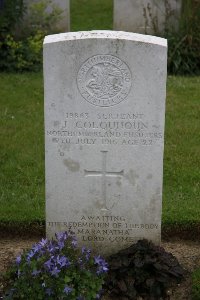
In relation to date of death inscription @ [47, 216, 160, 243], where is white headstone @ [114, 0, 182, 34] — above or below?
Result: above

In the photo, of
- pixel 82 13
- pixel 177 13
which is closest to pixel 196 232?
pixel 177 13

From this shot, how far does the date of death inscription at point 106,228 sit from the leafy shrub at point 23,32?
16.3 ft

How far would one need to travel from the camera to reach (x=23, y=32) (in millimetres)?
10094

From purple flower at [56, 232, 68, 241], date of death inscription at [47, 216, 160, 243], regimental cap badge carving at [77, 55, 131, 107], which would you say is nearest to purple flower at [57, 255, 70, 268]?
purple flower at [56, 232, 68, 241]

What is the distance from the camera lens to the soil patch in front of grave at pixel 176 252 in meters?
4.43

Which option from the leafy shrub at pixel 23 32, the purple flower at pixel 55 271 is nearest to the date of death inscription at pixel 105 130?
the purple flower at pixel 55 271

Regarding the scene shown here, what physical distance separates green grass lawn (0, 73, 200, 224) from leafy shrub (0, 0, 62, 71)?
33cm

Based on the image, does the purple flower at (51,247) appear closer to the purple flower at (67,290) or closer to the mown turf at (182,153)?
the purple flower at (67,290)

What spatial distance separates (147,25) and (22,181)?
5.27 meters

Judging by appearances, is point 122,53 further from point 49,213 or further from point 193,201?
point 193,201

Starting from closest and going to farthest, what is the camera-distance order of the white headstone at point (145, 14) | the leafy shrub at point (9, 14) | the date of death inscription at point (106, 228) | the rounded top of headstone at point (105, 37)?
the rounded top of headstone at point (105, 37) → the date of death inscription at point (106, 228) → the leafy shrub at point (9, 14) → the white headstone at point (145, 14)

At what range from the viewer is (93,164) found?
14.7 feet

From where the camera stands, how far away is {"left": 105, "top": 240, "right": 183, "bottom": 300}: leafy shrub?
4.35 m

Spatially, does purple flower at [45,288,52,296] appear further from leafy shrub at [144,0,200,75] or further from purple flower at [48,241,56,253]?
leafy shrub at [144,0,200,75]
